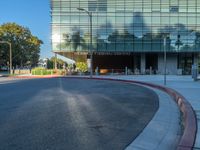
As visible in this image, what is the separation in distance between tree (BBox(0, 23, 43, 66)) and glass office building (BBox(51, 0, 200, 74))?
115 ft

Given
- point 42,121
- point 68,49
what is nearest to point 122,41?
point 68,49

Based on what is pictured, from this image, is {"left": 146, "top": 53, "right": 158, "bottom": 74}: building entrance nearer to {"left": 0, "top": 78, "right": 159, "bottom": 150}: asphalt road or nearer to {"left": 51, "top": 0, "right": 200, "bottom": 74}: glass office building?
{"left": 51, "top": 0, "right": 200, "bottom": 74}: glass office building

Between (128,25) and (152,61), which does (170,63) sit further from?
(128,25)

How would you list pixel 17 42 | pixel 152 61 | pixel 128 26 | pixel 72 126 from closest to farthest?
pixel 72 126
pixel 128 26
pixel 152 61
pixel 17 42

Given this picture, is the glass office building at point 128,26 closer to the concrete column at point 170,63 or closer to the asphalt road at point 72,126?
the concrete column at point 170,63

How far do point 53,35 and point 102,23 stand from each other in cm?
921

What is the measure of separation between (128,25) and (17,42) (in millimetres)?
43532

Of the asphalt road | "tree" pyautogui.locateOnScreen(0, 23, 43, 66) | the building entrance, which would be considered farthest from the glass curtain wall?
the asphalt road

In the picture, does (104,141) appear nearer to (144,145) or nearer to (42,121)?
(144,145)

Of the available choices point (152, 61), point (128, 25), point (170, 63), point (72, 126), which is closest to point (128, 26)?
point (128, 25)

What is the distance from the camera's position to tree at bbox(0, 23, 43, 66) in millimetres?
88250

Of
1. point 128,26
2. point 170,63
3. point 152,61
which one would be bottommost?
point 170,63

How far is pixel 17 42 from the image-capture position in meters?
90.1

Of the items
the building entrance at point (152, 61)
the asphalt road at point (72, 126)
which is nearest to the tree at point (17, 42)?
the building entrance at point (152, 61)
